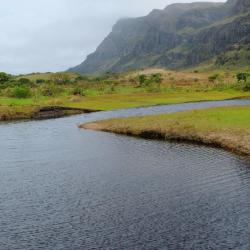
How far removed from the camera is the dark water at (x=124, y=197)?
113 ft

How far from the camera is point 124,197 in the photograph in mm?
44625

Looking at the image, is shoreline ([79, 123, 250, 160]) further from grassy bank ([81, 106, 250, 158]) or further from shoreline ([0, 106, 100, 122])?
shoreline ([0, 106, 100, 122])

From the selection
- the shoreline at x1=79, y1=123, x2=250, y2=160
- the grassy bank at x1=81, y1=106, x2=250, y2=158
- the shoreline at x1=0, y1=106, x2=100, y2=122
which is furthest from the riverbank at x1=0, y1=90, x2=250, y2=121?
the shoreline at x1=79, y1=123, x2=250, y2=160

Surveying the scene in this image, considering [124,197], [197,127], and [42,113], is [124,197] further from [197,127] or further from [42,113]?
[42,113]

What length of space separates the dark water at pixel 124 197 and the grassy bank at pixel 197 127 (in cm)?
346

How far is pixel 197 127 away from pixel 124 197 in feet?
120

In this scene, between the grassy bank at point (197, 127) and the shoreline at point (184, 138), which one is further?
the grassy bank at point (197, 127)

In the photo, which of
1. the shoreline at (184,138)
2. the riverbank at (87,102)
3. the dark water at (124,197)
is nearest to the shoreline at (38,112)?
the riverbank at (87,102)

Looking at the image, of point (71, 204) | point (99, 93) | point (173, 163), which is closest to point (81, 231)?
point (71, 204)

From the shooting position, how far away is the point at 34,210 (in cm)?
4191

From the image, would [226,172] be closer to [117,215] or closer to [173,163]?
[173,163]

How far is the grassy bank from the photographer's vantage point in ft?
224

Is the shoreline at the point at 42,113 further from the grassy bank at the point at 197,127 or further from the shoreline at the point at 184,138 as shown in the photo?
the shoreline at the point at 184,138

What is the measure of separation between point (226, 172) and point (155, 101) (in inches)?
3601
